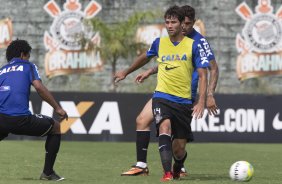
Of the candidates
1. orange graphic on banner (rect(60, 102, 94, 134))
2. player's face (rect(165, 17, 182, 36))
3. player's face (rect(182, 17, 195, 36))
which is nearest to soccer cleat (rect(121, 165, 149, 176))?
player's face (rect(182, 17, 195, 36))

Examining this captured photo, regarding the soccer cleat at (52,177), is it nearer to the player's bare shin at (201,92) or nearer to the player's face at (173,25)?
the player's bare shin at (201,92)

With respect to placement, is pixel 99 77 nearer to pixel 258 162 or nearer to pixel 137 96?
pixel 137 96

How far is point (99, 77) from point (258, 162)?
28.5m

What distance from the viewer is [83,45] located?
43344 mm

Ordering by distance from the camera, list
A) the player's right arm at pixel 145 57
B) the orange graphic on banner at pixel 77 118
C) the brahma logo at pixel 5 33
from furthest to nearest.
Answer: the brahma logo at pixel 5 33
the orange graphic on banner at pixel 77 118
the player's right arm at pixel 145 57

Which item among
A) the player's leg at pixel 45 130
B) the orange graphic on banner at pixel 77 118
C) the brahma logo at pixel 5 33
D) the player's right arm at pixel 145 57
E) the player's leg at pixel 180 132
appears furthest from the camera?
the brahma logo at pixel 5 33

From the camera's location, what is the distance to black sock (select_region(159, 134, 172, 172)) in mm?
11863

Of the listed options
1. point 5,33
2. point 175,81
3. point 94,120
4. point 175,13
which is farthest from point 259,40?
point 175,13

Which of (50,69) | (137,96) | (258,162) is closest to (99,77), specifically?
(50,69)

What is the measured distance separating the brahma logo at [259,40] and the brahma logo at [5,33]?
10.4 m

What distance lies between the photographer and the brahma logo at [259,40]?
45.4m

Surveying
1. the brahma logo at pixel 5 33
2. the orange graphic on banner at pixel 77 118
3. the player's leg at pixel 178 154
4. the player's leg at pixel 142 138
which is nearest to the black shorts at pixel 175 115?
the player's leg at pixel 178 154

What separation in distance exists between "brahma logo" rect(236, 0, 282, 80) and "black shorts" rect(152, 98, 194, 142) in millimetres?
33554

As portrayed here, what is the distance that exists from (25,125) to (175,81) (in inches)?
74.9
